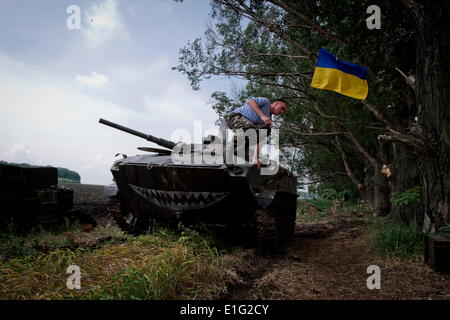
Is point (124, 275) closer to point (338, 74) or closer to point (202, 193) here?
point (202, 193)

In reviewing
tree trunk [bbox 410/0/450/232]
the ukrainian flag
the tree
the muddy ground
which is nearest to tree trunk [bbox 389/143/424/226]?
the tree

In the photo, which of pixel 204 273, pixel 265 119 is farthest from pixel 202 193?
pixel 204 273

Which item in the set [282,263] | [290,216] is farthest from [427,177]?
[290,216]

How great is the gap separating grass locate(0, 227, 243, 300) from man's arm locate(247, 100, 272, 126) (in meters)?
2.19

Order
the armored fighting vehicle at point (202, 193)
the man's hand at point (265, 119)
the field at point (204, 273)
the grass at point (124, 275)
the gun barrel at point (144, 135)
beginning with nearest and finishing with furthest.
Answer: the grass at point (124, 275)
the field at point (204, 273)
the armored fighting vehicle at point (202, 193)
the man's hand at point (265, 119)
the gun barrel at point (144, 135)

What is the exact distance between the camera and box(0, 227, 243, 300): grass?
3.22 meters

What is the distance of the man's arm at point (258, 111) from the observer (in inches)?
227

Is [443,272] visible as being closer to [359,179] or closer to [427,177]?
[427,177]

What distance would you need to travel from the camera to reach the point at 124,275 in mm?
3463

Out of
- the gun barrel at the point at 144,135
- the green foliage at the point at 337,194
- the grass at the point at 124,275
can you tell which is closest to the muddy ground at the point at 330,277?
the grass at the point at 124,275

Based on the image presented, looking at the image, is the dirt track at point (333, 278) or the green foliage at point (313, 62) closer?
the dirt track at point (333, 278)

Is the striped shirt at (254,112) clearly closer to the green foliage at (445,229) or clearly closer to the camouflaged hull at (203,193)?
the camouflaged hull at (203,193)

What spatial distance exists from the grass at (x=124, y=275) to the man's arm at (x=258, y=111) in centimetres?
219

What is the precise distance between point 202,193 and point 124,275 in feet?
7.37
